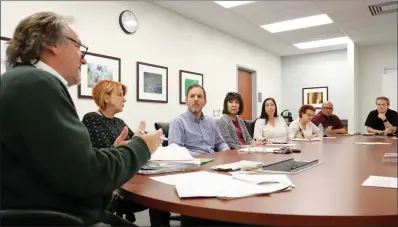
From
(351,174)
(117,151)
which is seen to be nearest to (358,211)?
(351,174)

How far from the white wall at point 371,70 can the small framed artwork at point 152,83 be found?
499 centimetres

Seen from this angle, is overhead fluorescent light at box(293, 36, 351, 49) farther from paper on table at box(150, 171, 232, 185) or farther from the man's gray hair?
the man's gray hair

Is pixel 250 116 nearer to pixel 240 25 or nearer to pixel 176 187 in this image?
pixel 240 25

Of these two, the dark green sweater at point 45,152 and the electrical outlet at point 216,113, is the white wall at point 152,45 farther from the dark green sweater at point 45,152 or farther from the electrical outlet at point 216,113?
the dark green sweater at point 45,152

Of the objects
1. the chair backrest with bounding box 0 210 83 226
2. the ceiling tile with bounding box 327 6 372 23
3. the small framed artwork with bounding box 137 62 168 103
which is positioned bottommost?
the chair backrest with bounding box 0 210 83 226

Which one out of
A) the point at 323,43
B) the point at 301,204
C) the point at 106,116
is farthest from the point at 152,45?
the point at 323,43

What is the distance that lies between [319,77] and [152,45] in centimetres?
479

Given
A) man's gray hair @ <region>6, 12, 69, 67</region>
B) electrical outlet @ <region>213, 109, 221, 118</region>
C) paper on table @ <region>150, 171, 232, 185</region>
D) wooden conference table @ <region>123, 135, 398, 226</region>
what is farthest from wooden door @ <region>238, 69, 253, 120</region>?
man's gray hair @ <region>6, 12, 69, 67</region>

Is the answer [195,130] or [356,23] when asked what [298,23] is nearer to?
[356,23]

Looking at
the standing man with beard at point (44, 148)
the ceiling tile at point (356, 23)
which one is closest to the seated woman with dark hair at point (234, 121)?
the standing man with beard at point (44, 148)

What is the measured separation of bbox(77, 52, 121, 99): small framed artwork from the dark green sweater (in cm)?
240

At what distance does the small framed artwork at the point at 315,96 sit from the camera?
7.19 m

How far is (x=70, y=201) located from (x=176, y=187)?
32 centimetres

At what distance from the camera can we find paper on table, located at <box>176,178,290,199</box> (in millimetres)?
868
